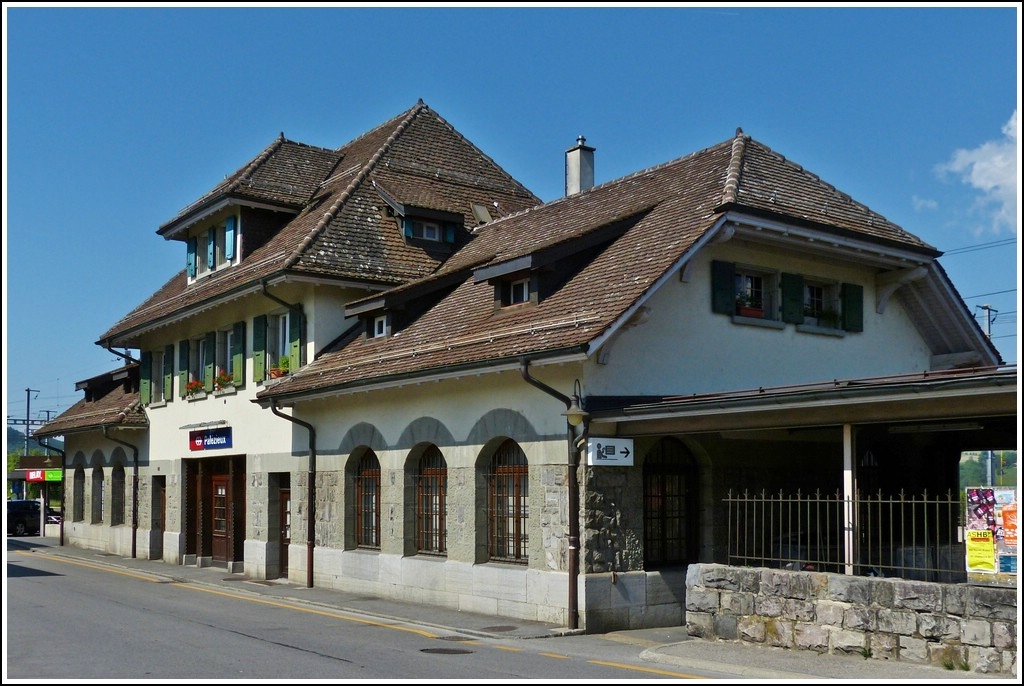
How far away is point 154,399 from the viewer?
31.6 meters

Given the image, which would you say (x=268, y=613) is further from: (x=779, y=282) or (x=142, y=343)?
(x=142, y=343)

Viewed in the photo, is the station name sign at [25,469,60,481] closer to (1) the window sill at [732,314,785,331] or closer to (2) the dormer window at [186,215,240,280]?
(2) the dormer window at [186,215,240,280]

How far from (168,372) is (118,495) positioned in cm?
593

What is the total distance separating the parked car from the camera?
4606cm

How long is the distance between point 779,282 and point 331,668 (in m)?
10.5

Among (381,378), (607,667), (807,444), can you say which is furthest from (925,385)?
(381,378)

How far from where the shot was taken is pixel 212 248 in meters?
29.2

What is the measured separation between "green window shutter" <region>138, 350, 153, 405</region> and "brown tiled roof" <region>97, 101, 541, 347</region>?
2.69 feet

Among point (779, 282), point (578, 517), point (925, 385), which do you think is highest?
point (779, 282)

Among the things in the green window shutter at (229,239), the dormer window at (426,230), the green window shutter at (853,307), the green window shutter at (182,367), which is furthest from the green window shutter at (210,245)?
the green window shutter at (853,307)

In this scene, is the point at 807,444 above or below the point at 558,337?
below

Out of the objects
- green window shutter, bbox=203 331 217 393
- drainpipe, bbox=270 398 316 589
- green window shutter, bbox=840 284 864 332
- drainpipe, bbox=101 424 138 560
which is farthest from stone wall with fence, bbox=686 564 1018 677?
drainpipe, bbox=101 424 138 560

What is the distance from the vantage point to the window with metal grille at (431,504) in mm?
19375

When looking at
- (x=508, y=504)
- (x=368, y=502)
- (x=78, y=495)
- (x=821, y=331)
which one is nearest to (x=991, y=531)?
(x=821, y=331)
